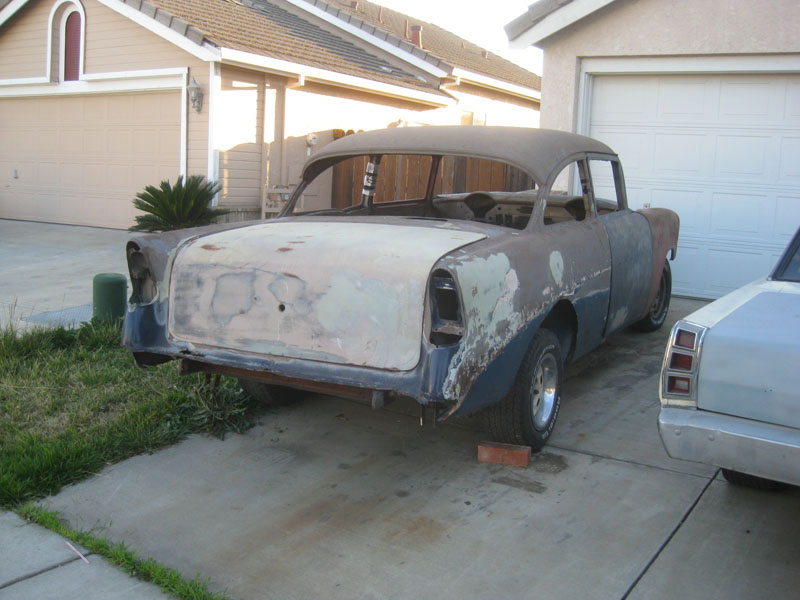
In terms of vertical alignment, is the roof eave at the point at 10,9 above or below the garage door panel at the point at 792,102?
above

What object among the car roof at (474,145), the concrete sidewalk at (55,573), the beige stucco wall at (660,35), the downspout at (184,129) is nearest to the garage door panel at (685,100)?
the beige stucco wall at (660,35)

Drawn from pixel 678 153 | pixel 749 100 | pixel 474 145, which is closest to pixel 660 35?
pixel 749 100

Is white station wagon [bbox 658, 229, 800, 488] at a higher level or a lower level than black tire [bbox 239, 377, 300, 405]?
higher

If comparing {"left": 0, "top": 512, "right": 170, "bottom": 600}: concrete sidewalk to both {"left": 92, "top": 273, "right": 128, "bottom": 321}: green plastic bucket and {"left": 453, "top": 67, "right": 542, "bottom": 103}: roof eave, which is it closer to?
{"left": 92, "top": 273, "right": 128, "bottom": 321}: green plastic bucket

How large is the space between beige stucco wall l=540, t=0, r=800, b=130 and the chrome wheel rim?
547 cm

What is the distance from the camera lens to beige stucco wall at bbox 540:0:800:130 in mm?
8312

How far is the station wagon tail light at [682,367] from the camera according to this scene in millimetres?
3301

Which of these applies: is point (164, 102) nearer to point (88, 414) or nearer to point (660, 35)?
point (660, 35)

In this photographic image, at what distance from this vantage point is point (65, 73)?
14500mm

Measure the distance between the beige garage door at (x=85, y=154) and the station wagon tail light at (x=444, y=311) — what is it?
10.4 meters

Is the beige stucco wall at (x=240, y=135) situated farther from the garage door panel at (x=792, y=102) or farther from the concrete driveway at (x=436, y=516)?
the concrete driveway at (x=436, y=516)

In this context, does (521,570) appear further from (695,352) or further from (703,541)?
(695,352)

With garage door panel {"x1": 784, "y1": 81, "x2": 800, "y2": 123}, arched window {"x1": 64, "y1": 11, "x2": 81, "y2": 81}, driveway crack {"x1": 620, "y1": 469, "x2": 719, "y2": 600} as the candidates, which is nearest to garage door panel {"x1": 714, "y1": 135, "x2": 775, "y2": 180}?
garage door panel {"x1": 784, "y1": 81, "x2": 800, "y2": 123}

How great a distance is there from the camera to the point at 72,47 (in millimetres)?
14430
